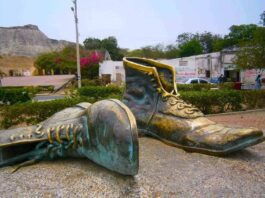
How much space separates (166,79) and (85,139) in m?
1.27

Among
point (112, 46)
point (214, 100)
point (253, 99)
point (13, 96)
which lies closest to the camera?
point (214, 100)

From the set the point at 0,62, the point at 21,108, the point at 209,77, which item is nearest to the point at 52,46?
the point at 0,62

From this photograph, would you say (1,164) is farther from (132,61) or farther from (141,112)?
(132,61)

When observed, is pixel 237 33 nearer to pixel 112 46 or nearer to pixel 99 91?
pixel 112 46

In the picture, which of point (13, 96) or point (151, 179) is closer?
point (151, 179)

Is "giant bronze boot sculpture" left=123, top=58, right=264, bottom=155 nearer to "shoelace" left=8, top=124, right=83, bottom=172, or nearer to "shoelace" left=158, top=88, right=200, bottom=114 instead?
"shoelace" left=158, top=88, right=200, bottom=114

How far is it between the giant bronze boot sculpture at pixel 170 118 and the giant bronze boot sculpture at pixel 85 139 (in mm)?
783

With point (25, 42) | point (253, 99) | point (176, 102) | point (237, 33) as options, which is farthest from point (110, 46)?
point (176, 102)

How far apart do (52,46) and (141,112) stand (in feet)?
244

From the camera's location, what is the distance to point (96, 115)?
1.84 meters

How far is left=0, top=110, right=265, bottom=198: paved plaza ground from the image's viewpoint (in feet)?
5.82

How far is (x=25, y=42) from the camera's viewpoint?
229ft

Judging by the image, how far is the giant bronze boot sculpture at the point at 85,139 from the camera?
169 cm

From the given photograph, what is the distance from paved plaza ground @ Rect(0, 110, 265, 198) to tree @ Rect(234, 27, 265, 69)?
1034 centimetres
